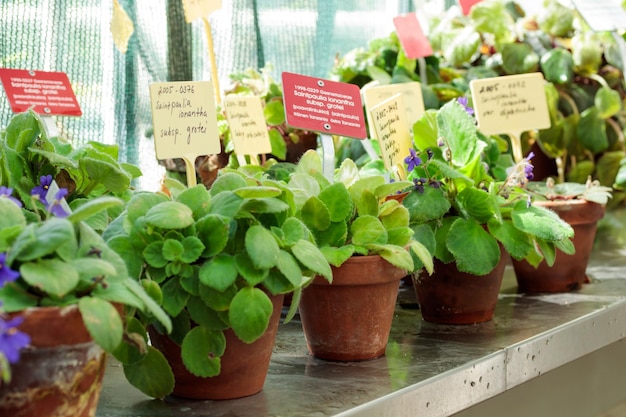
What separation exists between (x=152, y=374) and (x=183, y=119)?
0.49 meters

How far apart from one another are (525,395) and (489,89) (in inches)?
28.1

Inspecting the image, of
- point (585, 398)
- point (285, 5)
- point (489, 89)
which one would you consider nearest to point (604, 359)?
point (585, 398)

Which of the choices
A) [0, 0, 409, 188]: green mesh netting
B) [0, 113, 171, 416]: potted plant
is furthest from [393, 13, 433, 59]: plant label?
[0, 113, 171, 416]: potted plant

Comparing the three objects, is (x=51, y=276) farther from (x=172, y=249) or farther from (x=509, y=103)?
(x=509, y=103)

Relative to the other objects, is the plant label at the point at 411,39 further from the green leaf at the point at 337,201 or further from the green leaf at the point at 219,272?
the green leaf at the point at 219,272

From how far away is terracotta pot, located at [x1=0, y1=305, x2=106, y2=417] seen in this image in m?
0.81

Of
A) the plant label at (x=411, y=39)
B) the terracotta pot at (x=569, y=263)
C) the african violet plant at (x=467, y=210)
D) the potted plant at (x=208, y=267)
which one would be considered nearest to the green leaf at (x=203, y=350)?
the potted plant at (x=208, y=267)

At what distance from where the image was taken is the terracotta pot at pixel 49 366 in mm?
808

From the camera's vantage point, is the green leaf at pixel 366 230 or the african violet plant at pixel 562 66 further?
the african violet plant at pixel 562 66

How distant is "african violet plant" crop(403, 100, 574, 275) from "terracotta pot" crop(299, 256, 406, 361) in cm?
20

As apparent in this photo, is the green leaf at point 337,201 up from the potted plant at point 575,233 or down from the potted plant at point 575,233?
up

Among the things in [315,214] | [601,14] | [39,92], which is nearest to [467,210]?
[315,214]

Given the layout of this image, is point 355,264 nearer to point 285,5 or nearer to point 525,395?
point 525,395

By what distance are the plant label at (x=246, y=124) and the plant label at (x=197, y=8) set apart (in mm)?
237
